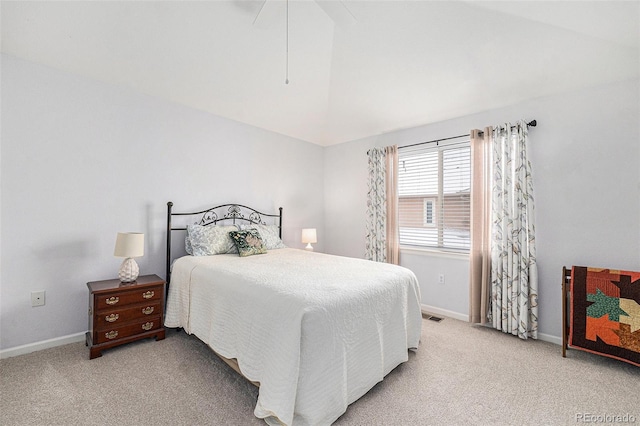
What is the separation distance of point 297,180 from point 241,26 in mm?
2376

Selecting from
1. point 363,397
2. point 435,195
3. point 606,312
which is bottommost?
point 363,397

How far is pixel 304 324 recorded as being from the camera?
152 cm

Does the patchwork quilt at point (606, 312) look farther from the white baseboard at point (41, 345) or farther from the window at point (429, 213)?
the white baseboard at point (41, 345)

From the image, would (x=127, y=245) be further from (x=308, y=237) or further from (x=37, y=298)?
(x=308, y=237)

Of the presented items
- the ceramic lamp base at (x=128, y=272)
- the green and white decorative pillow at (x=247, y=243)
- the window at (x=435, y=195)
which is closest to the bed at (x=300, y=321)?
A: the green and white decorative pillow at (x=247, y=243)

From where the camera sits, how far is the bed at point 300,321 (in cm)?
152

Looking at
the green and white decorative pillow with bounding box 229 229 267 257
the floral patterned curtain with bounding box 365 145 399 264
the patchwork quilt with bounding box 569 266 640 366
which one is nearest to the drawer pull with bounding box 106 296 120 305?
the green and white decorative pillow with bounding box 229 229 267 257

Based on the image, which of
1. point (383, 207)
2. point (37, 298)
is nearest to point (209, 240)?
point (37, 298)

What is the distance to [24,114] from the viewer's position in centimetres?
238

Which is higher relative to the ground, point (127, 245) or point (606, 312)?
point (127, 245)

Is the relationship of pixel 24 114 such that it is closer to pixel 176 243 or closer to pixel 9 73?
pixel 9 73

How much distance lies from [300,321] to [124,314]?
1908 mm

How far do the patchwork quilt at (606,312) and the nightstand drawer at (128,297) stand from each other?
3.76 metres

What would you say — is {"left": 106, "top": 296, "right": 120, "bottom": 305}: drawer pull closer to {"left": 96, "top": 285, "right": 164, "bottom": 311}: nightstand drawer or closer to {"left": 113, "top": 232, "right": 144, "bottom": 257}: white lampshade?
{"left": 96, "top": 285, "right": 164, "bottom": 311}: nightstand drawer
